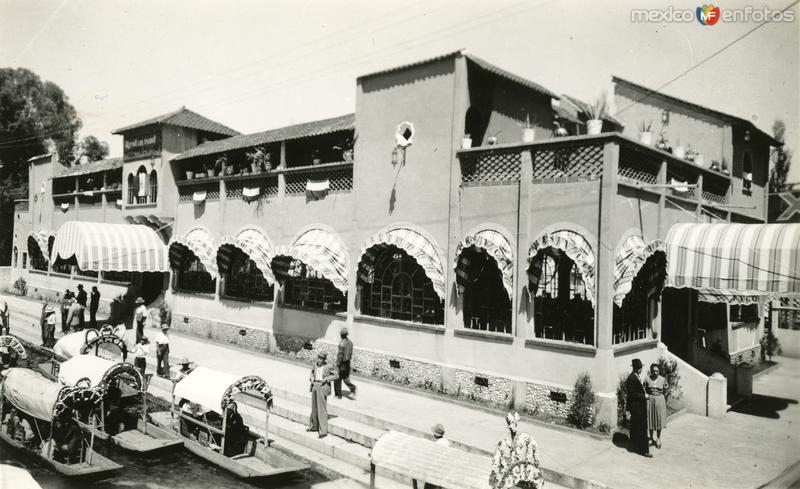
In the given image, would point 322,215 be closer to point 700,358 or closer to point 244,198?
point 244,198

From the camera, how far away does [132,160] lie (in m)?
26.3

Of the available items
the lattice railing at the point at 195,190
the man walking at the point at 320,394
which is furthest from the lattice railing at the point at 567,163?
the lattice railing at the point at 195,190

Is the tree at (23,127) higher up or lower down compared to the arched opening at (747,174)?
higher up

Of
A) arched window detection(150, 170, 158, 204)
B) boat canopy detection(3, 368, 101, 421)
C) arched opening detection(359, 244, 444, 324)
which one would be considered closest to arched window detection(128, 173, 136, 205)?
arched window detection(150, 170, 158, 204)

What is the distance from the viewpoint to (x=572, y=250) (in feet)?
38.9

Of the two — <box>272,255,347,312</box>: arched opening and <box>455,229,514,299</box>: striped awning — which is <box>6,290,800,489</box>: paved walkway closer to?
<box>272,255,347,312</box>: arched opening

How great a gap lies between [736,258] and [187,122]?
75.0 feet

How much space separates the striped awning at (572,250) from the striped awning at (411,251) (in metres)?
2.58

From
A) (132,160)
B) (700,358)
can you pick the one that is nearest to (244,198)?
(132,160)

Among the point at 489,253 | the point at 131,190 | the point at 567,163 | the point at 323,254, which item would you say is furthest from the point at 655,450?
the point at 131,190

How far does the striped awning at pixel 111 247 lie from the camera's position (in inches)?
851

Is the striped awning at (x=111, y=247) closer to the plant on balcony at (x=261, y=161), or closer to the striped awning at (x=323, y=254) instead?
the plant on balcony at (x=261, y=161)

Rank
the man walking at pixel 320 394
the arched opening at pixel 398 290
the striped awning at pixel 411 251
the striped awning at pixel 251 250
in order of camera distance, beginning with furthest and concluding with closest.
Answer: the striped awning at pixel 251 250 < the arched opening at pixel 398 290 < the striped awning at pixel 411 251 < the man walking at pixel 320 394

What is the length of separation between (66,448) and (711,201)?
19.2 metres
